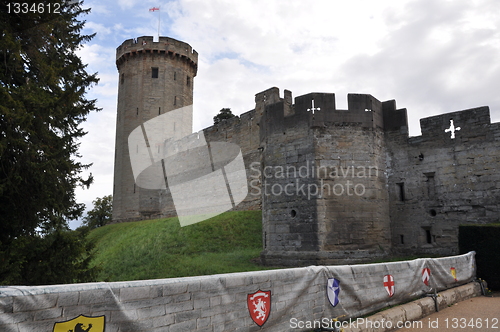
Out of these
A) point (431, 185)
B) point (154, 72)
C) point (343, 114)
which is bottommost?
point (431, 185)

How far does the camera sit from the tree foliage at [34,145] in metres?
5.96

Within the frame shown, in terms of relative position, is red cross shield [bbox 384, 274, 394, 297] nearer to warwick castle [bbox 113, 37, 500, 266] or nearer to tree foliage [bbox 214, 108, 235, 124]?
warwick castle [bbox 113, 37, 500, 266]

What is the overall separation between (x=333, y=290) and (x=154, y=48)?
106ft

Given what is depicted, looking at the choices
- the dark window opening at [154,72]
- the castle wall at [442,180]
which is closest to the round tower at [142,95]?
the dark window opening at [154,72]

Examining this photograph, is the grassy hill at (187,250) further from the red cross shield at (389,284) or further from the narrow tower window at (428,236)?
the red cross shield at (389,284)

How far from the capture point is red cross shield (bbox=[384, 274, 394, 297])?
18.3 feet

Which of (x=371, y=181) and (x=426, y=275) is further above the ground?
(x=371, y=181)

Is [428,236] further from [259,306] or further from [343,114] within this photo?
[259,306]

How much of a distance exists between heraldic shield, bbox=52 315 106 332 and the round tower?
98.9ft

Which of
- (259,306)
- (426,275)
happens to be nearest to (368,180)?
(426,275)

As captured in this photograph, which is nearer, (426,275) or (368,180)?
(426,275)

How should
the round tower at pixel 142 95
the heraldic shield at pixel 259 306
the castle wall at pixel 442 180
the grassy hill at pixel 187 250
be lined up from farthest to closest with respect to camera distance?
the round tower at pixel 142 95 < the grassy hill at pixel 187 250 < the castle wall at pixel 442 180 < the heraldic shield at pixel 259 306

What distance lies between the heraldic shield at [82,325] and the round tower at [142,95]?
3016cm

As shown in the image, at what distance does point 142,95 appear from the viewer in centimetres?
3278
